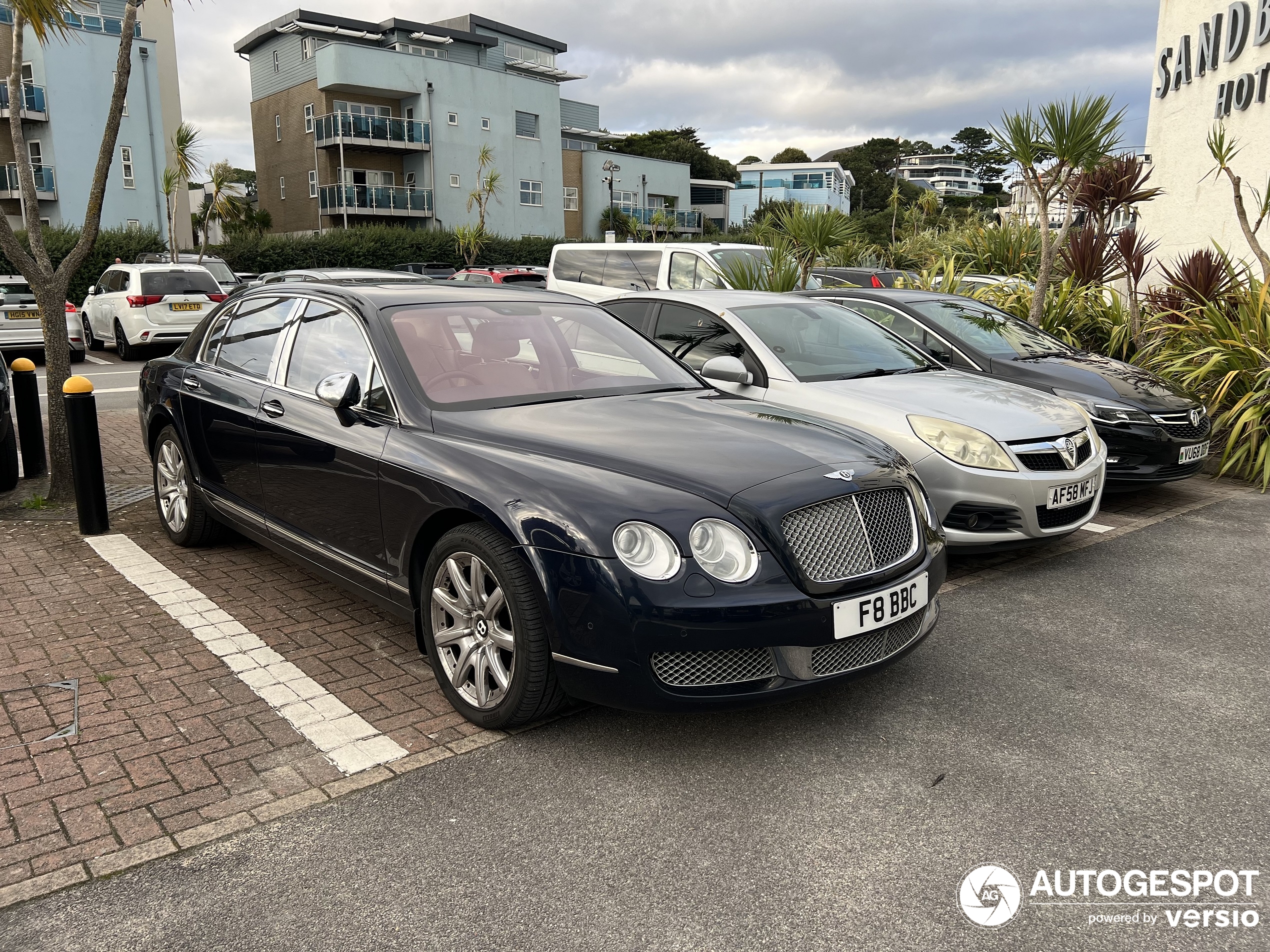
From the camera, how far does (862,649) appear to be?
334 centimetres

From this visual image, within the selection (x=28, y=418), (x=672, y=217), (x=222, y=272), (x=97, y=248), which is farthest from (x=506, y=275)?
(x=672, y=217)

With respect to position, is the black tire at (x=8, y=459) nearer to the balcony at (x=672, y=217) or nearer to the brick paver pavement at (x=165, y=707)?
the brick paver pavement at (x=165, y=707)

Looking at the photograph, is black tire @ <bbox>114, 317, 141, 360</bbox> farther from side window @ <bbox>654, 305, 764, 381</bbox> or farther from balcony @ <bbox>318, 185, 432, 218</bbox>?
balcony @ <bbox>318, 185, 432, 218</bbox>

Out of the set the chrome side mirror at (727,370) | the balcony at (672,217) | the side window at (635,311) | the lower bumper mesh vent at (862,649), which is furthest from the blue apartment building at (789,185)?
the lower bumper mesh vent at (862,649)

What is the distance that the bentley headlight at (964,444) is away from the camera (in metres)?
5.29

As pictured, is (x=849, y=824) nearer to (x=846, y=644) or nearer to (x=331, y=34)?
(x=846, y=644)

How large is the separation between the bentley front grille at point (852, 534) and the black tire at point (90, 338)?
1849cm

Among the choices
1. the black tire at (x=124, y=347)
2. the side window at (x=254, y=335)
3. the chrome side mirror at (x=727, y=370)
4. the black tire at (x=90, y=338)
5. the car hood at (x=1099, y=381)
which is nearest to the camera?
the side window at (x=254, y=335)

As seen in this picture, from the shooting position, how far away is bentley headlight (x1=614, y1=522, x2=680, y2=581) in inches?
120

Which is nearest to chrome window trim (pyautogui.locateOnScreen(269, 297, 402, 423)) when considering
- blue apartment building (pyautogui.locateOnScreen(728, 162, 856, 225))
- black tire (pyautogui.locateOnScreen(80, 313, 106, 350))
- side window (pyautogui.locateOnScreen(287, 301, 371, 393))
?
side window (pyautogui.locateOnScreen(287, 301, 371, 393))

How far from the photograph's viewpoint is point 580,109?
6009cm

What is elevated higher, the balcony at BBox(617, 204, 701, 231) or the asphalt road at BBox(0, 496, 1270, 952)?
the balcony at BBox(617, 204, 701, 231)

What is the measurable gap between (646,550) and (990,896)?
135 centimetres

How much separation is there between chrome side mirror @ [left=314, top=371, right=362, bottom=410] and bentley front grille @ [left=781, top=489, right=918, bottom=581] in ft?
6.19
